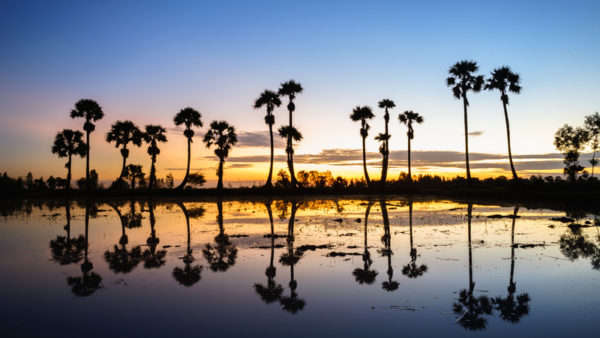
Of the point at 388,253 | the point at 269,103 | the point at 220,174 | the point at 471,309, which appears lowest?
the point at 471,309

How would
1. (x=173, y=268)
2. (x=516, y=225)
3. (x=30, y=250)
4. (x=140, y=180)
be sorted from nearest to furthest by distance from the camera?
1. (x=173, y=268)
2. (x=30, y=250)
3. (x=516, y=225)
4. (x=140, y=180)

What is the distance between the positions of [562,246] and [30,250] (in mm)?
20596

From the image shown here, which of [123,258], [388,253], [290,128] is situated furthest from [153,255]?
[290,128]

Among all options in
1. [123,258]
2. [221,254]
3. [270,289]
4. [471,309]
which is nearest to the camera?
[471,309]

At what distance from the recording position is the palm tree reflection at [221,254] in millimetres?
11482

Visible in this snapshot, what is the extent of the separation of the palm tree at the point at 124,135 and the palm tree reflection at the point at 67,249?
48.4 meters

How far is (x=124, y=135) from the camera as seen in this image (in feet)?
Result: 210

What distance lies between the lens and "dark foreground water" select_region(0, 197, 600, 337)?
6773 millimetres

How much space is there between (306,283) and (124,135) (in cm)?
6305

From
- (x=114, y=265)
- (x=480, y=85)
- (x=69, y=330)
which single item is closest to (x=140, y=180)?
(x=480, y=85)

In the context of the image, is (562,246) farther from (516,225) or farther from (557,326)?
(557,326)

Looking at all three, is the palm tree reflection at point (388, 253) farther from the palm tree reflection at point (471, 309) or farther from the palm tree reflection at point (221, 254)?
the palm tree reflection at point (221, 254)

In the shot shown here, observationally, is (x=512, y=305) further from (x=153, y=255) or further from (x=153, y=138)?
(x=153, y=138)

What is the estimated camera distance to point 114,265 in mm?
11719
